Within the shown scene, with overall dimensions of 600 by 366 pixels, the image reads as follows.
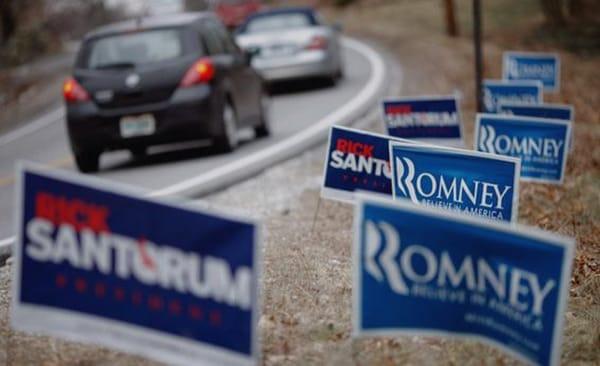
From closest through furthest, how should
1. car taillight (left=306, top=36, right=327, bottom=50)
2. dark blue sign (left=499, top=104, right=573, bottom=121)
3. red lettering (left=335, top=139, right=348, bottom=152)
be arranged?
red lettering (left=335, top=139, right=348, bottom=152)
dark blue sign (left=499, top=104, right=573, bottom=121)
car taillight (left=306, top=36, right=327, bottom=50)

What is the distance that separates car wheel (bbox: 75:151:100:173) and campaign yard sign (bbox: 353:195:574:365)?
8602mm

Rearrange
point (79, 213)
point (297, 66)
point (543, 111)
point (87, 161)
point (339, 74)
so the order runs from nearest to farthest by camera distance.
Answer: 1. point (79, 213)
2. point (543, 111)
3. point (87, 161)
4. point (297, 66)
5. point (339, 74)

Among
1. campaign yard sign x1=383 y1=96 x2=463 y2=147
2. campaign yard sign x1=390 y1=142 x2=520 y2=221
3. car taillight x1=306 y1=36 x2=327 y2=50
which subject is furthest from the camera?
car taillight x1=306 y1=36 x2=327 y2=50

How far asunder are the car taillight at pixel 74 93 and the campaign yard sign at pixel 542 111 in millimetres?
4568

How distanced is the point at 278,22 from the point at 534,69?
7.70 metres

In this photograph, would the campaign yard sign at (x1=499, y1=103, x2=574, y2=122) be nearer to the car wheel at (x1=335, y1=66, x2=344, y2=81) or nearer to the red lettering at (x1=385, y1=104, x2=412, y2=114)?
the red lettering at (x1=385, y1=104, x2=412, y2=114)

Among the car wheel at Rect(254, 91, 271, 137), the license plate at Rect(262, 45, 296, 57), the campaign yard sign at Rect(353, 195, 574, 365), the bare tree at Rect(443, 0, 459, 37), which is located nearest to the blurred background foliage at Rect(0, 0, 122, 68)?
the bare tree at Rect(443, 0, 459, 37)

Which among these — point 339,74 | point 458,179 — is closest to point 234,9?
point 339,74

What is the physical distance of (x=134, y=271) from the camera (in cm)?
409

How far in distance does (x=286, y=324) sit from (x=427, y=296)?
140 cm

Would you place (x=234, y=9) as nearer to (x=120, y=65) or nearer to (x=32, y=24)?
(x=32, y=24)

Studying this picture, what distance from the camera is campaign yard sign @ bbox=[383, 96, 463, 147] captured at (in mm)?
9062

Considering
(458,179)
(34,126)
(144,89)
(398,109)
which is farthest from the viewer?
(34,126)

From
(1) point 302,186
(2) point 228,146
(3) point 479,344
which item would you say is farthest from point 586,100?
(3) point 479,344
